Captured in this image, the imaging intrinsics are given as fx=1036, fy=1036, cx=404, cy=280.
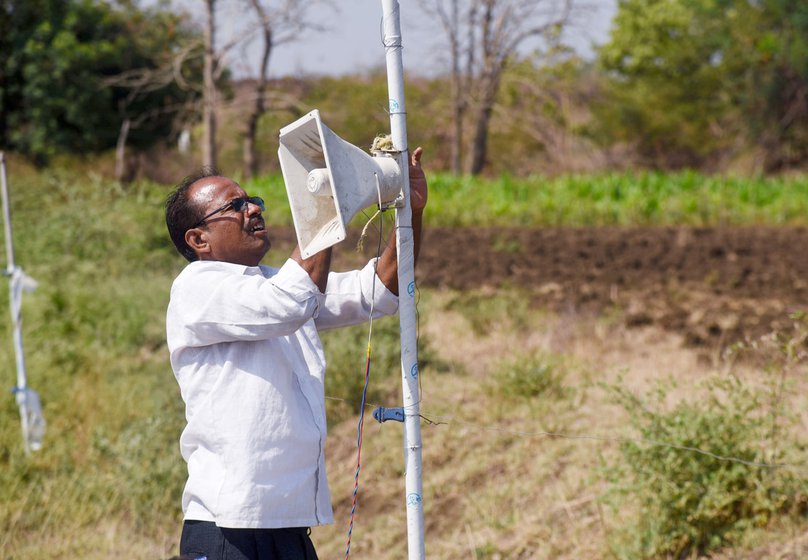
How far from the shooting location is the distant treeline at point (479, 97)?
26.7 meters

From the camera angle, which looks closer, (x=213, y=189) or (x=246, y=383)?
(x=246, y=383)

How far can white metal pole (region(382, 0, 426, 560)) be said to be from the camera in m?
2.65

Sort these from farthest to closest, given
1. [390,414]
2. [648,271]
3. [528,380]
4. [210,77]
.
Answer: [210,77], [648,271], [528,380], [390,414]

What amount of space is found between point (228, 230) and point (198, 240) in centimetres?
10

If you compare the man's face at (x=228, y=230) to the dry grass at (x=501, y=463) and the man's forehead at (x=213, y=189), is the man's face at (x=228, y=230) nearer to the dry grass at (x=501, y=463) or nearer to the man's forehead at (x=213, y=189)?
the man's forehead at (x=213, y=189)

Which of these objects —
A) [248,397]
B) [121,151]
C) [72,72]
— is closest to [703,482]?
[248,397]

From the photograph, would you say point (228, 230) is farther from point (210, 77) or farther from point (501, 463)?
point (210, 77)

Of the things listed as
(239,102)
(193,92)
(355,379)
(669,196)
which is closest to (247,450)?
(355,379)

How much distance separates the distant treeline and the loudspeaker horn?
18685 millimetres

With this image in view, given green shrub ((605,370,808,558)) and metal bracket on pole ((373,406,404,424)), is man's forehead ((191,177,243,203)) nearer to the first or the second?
metal bracket on pole ((373,406,404,424))

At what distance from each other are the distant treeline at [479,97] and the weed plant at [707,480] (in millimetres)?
17010

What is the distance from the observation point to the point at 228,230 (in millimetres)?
2760

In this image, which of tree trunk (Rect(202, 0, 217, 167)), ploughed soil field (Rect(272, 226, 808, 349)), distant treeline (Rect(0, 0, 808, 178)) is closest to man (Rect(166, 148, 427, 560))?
ploughed soil field (Rect(272, 226, 808, 349))

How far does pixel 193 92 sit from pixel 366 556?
24120 mm
